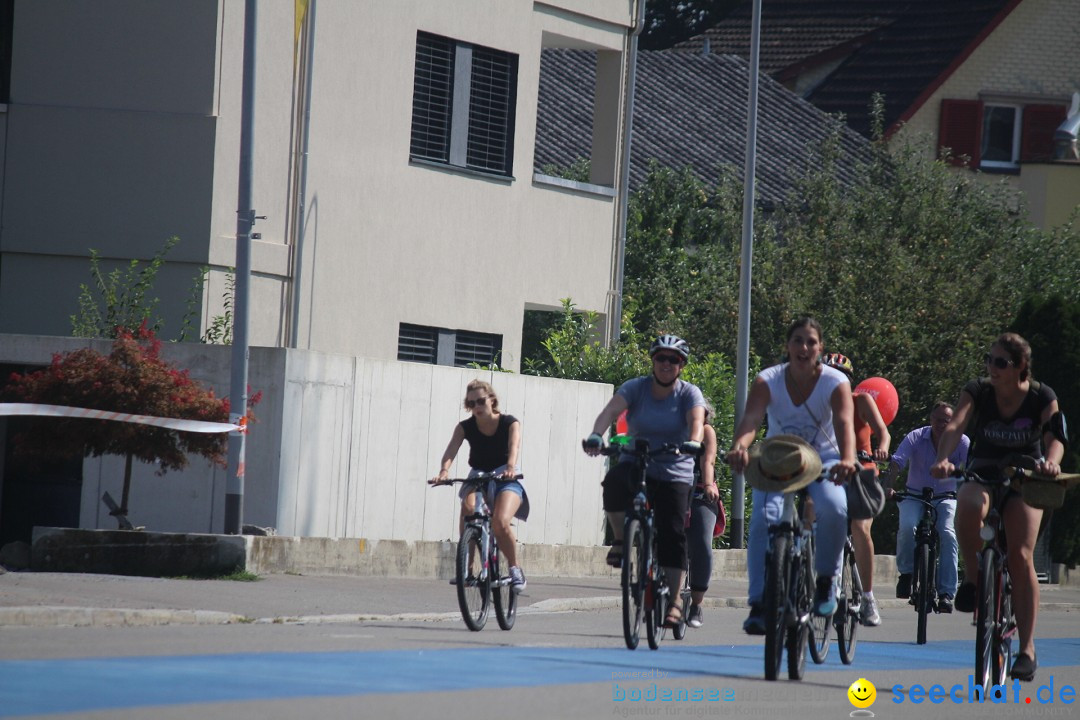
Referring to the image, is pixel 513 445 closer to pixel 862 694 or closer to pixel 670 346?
pixel 670 346

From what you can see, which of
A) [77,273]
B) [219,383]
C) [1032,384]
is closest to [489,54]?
[77,273]

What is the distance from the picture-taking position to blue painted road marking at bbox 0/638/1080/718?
796cm

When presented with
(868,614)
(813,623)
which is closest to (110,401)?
(868,614)

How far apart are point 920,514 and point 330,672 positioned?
254 inches

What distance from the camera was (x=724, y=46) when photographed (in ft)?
164

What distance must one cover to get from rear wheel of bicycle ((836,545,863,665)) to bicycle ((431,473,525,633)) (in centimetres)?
252

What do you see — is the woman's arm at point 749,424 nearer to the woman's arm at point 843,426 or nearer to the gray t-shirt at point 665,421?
the woman's arm at point 843,426

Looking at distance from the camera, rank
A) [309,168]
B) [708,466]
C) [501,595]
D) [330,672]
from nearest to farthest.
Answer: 1. [330,672]
2. [708,466]
3. [501,595]
4. [309,168]

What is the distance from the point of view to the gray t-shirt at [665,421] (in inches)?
449

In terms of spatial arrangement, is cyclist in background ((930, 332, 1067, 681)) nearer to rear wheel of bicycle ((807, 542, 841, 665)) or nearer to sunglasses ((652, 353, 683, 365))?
rear wheel of bicycle ((807, 542, 841, 665))

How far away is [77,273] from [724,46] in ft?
105

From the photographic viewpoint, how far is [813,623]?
10539 mm

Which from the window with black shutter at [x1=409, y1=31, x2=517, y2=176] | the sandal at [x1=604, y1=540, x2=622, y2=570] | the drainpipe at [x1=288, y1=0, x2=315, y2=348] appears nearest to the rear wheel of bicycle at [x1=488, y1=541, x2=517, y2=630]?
the sandal at [x1=604, y1=540, x2=622, y2=570]

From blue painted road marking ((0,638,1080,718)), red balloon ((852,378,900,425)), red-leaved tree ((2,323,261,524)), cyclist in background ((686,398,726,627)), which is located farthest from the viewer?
red balloon ((852,378,900,425))
